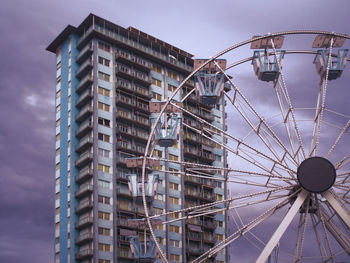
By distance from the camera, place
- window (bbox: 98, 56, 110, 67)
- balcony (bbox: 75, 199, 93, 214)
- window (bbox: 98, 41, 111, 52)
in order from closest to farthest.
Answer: balcony (bbox: 75, 199, 93, 214) → window (bbox: 98, 56, 110, 67) → window (bbox: 98, 41, 111, 52)

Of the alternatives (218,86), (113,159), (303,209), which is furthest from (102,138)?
(303,209)

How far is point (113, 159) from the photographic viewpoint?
91438 millimetres

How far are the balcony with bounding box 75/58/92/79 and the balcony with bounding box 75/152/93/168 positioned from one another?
12524 millimetres

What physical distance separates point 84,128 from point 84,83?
22.8 ft

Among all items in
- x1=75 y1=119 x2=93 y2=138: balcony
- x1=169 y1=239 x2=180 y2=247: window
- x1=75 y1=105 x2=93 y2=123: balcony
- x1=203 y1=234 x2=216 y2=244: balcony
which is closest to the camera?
x1=75 y1=119 x2=93 y2=138: balcony

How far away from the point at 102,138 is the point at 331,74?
4920 centimetres

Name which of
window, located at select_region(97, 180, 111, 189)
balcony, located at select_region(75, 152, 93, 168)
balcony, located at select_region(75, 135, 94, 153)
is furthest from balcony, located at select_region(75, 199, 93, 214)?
balcony, located at select_region(75, 135, 94, 153)

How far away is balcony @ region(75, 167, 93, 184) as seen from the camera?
8894cm

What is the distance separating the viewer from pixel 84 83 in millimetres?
94312

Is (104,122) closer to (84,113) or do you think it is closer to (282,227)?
(84,113)

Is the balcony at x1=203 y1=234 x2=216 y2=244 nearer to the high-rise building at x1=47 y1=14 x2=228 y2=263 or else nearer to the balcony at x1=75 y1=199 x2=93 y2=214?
the high-rise building at x1=47 y1=14 x2=228 y2=263

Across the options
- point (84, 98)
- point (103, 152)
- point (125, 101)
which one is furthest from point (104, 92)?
point (103, 152)

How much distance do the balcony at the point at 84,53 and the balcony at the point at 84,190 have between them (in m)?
19.5

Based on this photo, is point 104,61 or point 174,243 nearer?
point 104,61
